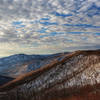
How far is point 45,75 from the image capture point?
1479cm

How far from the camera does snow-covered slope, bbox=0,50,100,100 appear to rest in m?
13.4

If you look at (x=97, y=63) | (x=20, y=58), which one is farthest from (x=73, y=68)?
(x=20, y=58)

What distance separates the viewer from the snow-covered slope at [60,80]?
43.9 feet

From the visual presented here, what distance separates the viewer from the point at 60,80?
14328 mm

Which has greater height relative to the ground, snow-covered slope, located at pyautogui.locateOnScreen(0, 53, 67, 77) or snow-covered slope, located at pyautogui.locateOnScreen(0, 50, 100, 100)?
snow-covered slope, located at pyautogui.locateOnScreen(0, 50, 100, 100)

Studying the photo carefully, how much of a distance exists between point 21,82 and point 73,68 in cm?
607

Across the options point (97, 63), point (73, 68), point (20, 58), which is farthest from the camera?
point (20, 58)

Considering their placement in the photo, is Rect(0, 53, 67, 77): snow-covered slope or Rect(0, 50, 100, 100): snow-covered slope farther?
Rect(0, 53, 67, 77): snow-covered slope

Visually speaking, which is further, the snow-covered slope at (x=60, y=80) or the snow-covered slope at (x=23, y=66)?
the snow-covered slope at (x=23, y=66)

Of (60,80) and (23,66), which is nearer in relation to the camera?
(60,80)

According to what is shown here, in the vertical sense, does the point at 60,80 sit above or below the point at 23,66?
above

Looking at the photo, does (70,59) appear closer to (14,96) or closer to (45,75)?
(45,75)

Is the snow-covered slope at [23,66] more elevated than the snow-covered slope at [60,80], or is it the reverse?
the snow-covered slope at [60,80]

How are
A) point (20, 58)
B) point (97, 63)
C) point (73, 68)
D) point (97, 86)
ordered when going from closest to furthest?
Result: point (97, 86) < point (97, 63) < point (73, 68) < point (20, 58)
